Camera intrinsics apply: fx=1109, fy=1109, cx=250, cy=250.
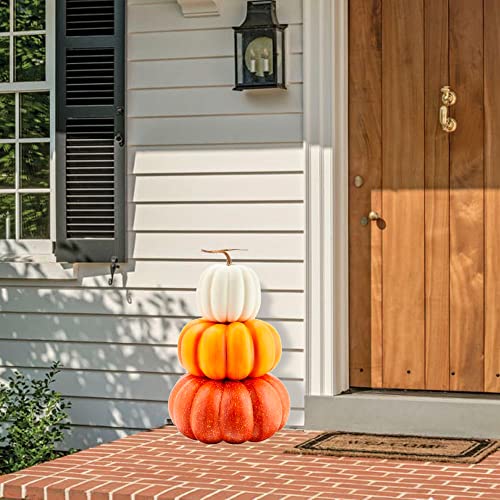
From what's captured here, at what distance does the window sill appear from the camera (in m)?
6.00

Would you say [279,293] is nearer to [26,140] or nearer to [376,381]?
[376,381]

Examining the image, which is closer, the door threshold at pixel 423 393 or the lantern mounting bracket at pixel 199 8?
the door threshold at pixel 423 393

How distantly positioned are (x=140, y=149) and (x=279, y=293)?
3.56 feet

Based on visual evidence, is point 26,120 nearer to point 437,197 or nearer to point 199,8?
point 199,8

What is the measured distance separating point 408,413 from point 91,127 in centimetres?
224

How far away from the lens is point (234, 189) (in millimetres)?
5734

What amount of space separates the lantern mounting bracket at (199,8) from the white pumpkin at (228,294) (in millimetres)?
2782

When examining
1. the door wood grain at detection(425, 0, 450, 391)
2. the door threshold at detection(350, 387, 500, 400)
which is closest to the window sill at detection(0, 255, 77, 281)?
the door threshold at detection(350, 387, 500, 400)

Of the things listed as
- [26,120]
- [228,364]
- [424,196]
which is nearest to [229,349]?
[228,364]

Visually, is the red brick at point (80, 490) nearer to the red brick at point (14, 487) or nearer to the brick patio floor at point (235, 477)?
the brick patio floor at point (235, 477)

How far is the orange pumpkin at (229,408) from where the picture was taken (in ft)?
10.7

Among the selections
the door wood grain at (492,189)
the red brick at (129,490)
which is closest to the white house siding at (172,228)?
the door wood grain at (492,189)

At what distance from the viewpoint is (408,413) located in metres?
5.43

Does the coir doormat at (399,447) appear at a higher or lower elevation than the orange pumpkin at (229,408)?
lower
